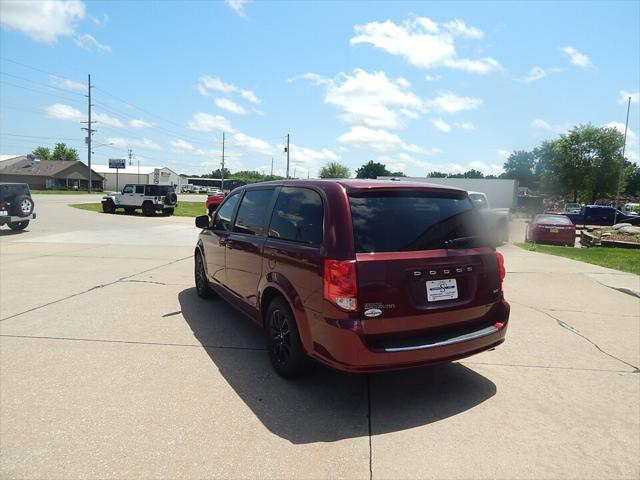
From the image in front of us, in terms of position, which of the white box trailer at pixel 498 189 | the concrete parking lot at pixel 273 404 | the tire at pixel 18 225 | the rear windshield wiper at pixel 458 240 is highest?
the white box trailer at pixel 498 189

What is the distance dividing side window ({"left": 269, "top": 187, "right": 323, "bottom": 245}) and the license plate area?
89cm

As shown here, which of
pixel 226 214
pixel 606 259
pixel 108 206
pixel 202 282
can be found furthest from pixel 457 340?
pixel 108 206

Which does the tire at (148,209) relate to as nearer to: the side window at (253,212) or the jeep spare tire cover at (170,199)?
the jeep spare tire cover at (170,199)

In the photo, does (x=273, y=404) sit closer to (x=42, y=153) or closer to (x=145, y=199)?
(x=145, y=199)

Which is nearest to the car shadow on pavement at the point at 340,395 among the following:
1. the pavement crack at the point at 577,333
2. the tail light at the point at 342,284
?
the tail light at the point at 342,284

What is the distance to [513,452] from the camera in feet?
9.02

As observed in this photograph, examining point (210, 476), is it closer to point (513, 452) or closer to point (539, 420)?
point (513, 452)

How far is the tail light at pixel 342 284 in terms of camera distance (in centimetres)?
297

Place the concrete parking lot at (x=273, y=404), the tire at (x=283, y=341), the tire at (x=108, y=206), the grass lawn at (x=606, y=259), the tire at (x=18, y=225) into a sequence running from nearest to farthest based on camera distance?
1. the concrete parking lot at (x=273, y=404)
2. the tire at (x=283, y=341)
3. the grass lawn at (x=606, y=259)
4. the tire at (x=18, y=225)
5. the tire at (x=108, y=206)

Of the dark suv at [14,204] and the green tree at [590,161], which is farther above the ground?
the green tree at [590,161]

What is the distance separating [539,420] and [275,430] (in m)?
1.94

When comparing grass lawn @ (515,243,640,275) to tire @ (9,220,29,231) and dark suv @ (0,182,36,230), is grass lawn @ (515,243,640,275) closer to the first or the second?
dark suv @ (0,182,36,230)

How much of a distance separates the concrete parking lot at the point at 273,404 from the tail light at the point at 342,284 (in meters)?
0.87

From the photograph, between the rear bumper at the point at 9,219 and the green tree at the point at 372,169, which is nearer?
the rear bumper at the point at 9,219
